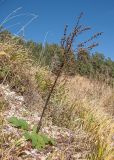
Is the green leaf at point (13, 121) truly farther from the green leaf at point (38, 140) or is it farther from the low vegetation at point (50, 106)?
the green leaf at point (38, 140)

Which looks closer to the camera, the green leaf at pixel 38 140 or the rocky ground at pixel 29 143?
the rocky ground at pixel 29 143

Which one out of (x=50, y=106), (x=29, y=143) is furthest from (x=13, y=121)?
(x=50, y=106)

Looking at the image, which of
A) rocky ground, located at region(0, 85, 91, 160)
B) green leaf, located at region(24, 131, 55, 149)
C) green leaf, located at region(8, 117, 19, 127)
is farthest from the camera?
green leaf, located at region(8, 117, 19, 127)

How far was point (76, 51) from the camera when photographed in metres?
5.57

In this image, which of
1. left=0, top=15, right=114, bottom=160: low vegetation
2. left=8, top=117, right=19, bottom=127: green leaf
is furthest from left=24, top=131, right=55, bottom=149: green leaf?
left=8, top=117, right=19, bottom=127: green leaf

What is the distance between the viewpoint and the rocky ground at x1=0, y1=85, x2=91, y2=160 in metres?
4.75

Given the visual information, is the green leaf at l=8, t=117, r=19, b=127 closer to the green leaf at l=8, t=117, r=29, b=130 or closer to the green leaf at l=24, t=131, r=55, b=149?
the green leaf at l=8, t=117, r=29, b=130

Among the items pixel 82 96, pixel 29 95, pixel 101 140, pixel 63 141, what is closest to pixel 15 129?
pixel 63 141

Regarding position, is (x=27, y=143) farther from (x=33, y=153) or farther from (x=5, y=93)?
(x=5, y=93)

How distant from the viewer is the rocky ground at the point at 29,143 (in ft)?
15.6

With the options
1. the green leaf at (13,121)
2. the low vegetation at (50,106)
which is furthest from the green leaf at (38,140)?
the green leaf at (13,121)

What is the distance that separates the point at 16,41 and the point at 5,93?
5.90ft

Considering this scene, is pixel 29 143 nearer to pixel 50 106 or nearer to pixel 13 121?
pixel 13 121

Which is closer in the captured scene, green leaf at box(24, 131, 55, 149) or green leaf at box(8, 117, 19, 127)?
green leaf at box(24, 131, 55, 149)
